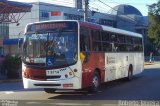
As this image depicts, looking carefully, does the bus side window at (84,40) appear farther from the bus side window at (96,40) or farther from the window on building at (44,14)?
the window on building at (44,14)

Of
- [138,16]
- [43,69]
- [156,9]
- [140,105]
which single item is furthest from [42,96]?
[138,16]

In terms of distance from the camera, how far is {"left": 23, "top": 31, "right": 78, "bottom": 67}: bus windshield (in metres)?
15.5

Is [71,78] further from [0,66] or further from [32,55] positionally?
[0,66]

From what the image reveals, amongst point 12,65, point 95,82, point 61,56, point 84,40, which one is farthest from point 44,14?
point 61,56

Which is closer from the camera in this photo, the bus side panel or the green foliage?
the bus side panel

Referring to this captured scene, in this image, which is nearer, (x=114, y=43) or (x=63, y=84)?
(x=63, y=84)

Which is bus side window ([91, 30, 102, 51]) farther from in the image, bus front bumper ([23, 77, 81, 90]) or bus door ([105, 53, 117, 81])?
bus front bumper ([23, 77, 81, 90])

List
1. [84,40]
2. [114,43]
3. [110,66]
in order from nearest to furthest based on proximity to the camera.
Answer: [84,40] → [110,66] → [114,43]

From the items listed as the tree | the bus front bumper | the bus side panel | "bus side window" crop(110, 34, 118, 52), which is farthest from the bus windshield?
the tree

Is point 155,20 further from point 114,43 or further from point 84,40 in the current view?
point 84,40

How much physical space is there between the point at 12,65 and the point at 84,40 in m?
11.7

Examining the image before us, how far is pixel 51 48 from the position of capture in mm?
15789

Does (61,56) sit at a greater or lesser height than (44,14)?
lesser

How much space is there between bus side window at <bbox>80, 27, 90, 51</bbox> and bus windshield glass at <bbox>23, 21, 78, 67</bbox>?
306 millimetres
